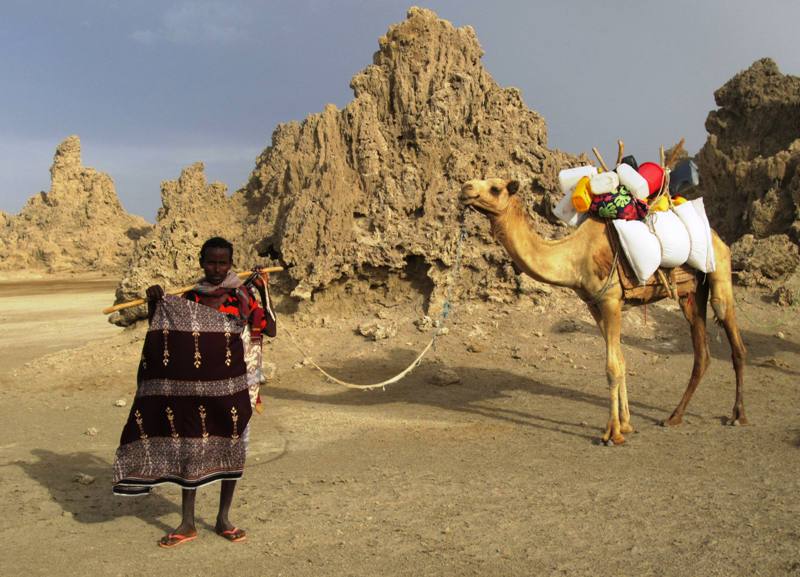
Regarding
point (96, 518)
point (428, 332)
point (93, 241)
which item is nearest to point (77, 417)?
point (96, 518)

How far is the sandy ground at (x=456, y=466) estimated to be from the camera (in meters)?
3.89

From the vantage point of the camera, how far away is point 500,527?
14.0 feet

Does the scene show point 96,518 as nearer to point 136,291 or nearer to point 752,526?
point 752,526

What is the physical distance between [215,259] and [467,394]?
17.2 ft

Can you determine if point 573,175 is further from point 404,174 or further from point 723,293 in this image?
point 404,174

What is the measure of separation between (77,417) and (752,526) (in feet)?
23.9

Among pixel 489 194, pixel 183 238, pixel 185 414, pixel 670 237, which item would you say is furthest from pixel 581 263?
pixel 183 238

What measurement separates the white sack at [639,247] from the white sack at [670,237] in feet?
0.56

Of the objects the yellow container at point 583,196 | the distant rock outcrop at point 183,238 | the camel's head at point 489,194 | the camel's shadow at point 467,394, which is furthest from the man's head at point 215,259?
the distant rock outcrop at point 183,238

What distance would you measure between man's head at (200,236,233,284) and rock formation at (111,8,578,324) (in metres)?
6.97

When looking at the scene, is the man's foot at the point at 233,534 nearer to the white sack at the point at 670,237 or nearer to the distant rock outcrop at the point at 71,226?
the white sack at the point at 670,237

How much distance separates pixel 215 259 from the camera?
14.1 ft

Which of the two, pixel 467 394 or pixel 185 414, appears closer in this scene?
pixel 185 414

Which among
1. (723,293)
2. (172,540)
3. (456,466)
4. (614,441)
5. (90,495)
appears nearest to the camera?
(172,540)
